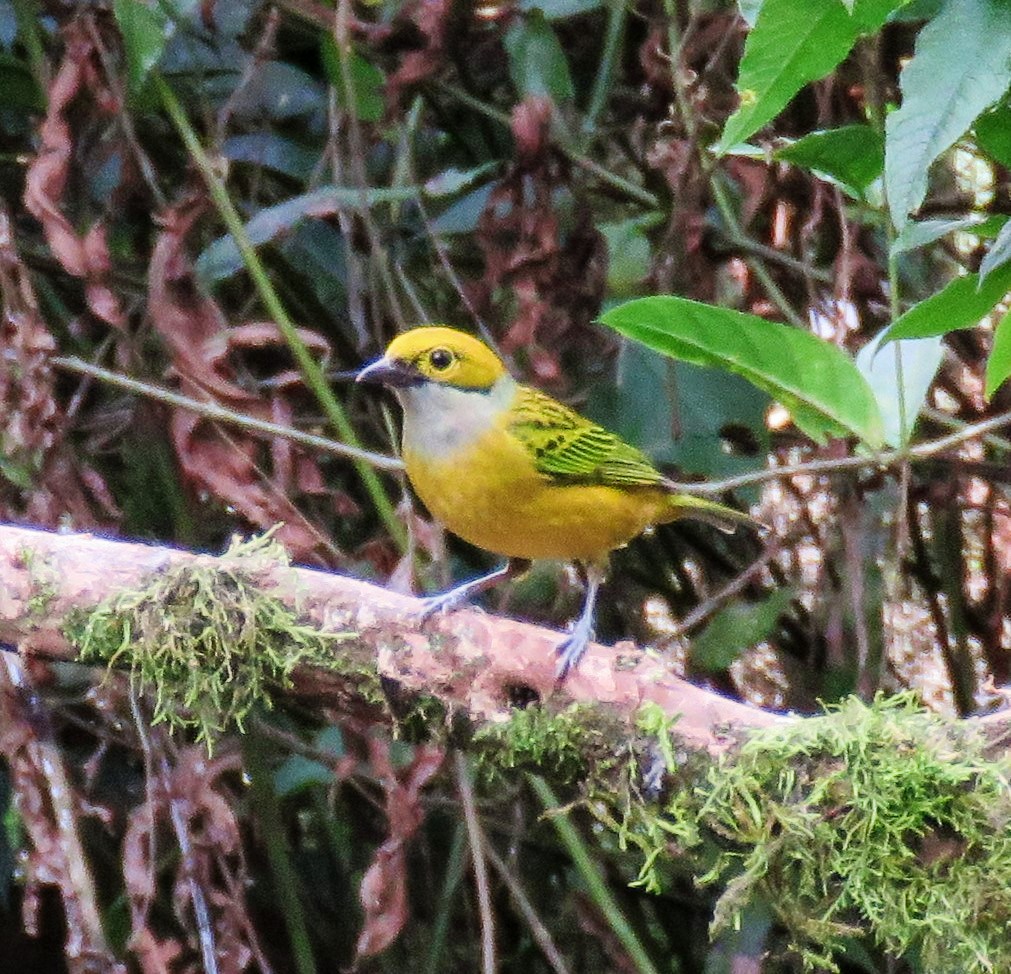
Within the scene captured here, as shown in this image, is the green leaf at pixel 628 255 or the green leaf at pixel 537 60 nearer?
the green leaf at pixel 537 60

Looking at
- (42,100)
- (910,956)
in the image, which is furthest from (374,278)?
(910,956)

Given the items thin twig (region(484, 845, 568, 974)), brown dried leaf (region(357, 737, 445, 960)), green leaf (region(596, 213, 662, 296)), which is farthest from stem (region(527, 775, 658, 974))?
green leaf (region(596, 213, 662, 296))

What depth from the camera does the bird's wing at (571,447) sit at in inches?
124

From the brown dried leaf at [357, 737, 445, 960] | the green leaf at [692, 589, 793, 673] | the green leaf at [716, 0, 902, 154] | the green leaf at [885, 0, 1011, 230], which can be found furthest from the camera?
the green leaf at [692, 589, 793, 673]

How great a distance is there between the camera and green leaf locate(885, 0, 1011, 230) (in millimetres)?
1371

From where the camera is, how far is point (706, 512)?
3.44m

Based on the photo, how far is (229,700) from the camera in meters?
2.49

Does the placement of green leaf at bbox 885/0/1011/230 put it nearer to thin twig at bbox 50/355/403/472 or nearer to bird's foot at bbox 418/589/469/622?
bird's foot at bbox 418/589/469/622

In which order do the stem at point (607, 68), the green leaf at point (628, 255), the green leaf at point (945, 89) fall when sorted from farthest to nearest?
the stem at point (607, 68), the green leaf at point (628, 255), the green leaf at point (945, 89)

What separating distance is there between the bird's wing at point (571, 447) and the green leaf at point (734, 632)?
A: 1.30 ft

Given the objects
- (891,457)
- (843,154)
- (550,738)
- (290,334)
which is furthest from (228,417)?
(843,154)

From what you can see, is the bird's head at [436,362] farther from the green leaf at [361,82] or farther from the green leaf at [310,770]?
the green leaf at [310,770]

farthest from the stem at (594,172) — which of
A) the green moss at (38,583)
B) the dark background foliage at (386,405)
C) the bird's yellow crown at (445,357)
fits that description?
the green moss at (38,583)

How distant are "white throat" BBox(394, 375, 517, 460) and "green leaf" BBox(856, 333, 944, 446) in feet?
2.88
